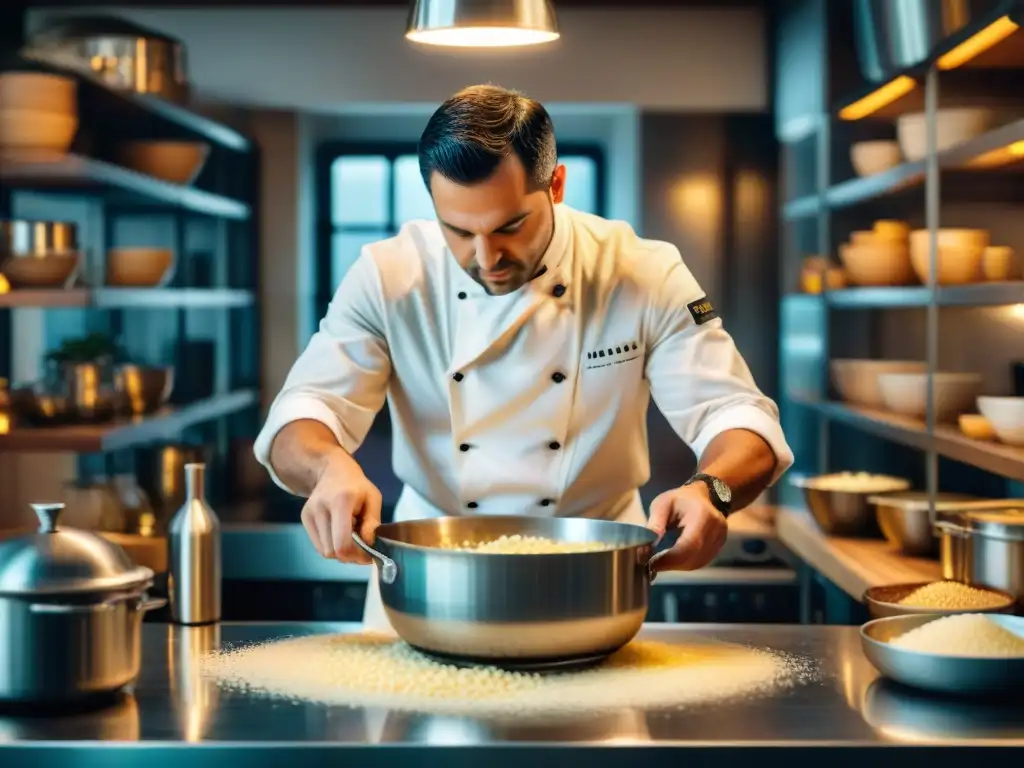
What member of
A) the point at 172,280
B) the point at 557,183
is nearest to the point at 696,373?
the point at 557,183

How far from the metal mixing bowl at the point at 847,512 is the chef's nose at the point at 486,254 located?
217cm

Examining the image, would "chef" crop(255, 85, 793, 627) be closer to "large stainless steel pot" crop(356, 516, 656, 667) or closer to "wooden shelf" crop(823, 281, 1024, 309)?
"large stainless steel pot" crop(356, 516, 656, 667)

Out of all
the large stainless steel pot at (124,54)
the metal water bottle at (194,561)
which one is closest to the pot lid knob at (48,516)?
the metal water bottle at (194,561)

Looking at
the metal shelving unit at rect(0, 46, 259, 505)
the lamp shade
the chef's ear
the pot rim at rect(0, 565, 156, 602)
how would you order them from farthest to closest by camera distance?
the metal shelving unit at rect(0, 46, 259, 505), the chef's ear, the lamp shade, the pot rim at rect(0, 565, 156, 602)

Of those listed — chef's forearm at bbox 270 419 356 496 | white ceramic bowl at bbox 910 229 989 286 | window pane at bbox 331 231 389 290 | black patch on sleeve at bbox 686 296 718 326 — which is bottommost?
chef's forearm at bbox 270 419 356 496

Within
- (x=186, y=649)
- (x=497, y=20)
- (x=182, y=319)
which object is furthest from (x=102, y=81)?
(x=186, y=649)

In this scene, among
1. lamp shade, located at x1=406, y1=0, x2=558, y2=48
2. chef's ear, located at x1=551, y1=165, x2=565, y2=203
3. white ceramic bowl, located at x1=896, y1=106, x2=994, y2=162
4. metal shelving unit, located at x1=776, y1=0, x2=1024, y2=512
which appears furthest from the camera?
white ceramic bowl, located at x1=896, y1=106, x2=994, y2=162

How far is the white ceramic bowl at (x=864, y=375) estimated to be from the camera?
420cm

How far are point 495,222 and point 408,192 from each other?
3.66 m

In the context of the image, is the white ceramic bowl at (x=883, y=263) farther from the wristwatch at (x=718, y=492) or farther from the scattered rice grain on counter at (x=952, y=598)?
the wristwatch at (x=718, y=492)

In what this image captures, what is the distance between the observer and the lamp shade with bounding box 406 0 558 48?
2166 millimetres

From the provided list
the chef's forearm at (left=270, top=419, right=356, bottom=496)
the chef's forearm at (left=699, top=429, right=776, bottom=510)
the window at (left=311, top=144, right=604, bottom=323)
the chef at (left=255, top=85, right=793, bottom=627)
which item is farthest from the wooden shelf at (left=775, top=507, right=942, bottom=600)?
the window at (left=311, top=144, right=604, bottom=323)

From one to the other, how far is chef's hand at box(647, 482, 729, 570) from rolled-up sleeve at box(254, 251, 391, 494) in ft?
2.19

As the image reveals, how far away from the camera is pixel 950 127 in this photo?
3488 mm
